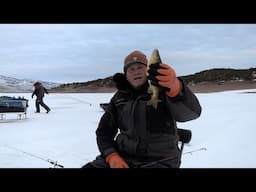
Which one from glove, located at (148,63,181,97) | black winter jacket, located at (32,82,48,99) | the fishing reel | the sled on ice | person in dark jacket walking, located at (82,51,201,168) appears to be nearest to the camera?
glove, located at (148,63,181,97)

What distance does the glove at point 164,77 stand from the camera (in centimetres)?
129

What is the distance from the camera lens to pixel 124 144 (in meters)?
1.62

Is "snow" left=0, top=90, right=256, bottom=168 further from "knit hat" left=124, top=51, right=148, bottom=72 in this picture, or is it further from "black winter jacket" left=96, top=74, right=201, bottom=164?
"knit hat" left=124, top=51, right=148, bottom=72

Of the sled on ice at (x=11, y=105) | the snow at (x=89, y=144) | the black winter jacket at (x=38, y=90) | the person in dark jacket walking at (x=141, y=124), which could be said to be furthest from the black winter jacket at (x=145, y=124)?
the black winter jacket at (x=38, y=90)

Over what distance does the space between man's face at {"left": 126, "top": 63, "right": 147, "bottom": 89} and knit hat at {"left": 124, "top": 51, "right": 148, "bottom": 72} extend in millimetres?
20

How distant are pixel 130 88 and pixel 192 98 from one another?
1.04ft

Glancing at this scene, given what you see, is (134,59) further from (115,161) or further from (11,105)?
(11,105)

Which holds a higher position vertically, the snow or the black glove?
the snow

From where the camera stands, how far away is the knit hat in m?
1.58

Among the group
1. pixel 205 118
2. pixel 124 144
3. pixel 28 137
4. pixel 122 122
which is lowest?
pixel 124 144

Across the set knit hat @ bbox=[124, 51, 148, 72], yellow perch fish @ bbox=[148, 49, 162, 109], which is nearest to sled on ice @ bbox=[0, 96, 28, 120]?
knit hat @ bbox=[124, 51, 148, 72]
